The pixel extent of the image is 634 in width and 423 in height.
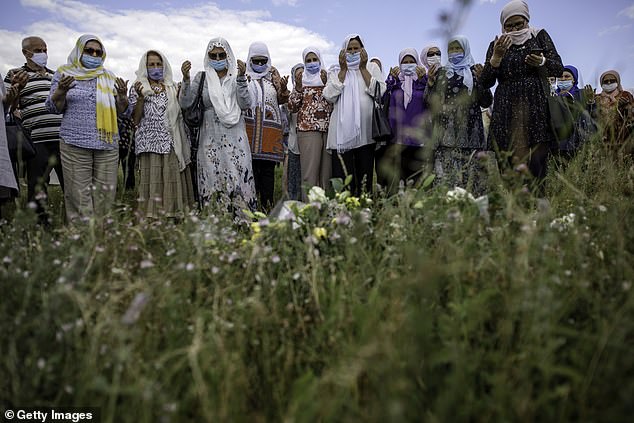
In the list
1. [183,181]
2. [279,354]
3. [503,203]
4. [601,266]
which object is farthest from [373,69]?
[279,354]

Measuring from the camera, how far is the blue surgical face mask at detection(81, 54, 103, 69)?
4.22m

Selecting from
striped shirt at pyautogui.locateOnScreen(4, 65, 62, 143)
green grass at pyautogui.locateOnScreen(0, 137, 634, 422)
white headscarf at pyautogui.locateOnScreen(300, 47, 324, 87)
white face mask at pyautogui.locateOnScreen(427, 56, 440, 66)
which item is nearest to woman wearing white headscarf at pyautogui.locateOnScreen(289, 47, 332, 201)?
white headscarf at pyautogui.locateOnScreen(300, 47, 324, 87)

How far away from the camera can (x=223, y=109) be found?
15.1ft

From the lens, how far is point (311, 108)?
16.6 feet

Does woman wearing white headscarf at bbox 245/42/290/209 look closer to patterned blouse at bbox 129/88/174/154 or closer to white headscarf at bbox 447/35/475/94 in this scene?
patterned blouse at bbox 129/88/174/154

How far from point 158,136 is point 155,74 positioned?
64 cm

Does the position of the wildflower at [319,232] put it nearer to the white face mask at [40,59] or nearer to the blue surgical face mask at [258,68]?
the blue surgical face mask at [258,68]

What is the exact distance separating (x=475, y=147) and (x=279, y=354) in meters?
3.33

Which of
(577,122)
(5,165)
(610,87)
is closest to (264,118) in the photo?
(5,165)

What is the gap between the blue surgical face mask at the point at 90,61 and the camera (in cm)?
422

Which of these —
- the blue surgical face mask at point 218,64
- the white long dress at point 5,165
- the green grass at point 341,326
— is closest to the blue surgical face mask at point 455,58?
the blue surgical face mask at point 218,64

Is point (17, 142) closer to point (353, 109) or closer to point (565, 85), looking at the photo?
point (353, 109)

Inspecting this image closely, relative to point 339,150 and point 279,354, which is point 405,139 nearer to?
point 339,150

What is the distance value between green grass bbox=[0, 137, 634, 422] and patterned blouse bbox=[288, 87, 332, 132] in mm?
2766
